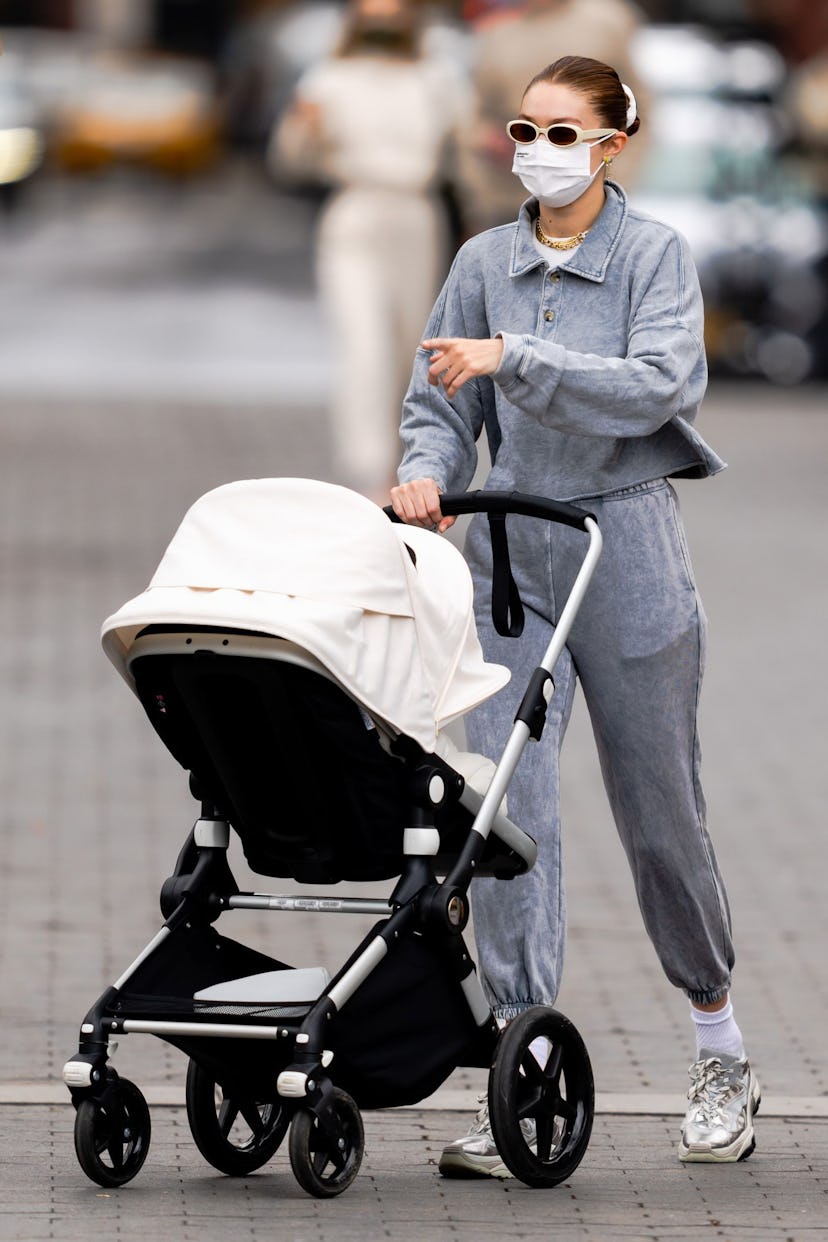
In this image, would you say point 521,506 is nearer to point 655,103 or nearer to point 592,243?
point 592,243

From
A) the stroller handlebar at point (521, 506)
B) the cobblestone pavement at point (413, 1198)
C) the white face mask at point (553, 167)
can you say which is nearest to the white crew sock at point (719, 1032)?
the cobblestone pavement at point (413, 1198)

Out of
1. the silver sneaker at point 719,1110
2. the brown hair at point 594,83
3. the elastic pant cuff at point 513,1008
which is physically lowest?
the silver sneaker at point 719,1110

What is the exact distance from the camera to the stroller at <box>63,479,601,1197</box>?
4758 mm

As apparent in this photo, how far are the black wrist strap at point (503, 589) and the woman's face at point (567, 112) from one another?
688 millimetres

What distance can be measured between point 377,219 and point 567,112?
7.61 meters

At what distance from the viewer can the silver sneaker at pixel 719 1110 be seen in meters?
5.38

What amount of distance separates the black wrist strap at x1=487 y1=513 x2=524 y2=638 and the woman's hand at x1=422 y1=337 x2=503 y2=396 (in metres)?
0.36

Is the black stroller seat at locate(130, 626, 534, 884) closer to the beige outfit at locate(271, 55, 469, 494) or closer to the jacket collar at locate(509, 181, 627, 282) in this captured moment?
the jacket collar at locate(509, 181, 627, 282)

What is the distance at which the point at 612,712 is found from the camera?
532 centimetres

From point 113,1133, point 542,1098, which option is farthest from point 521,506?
point 113,1133

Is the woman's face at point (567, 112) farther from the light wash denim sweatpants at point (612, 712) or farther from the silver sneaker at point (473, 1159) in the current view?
the silver sneaker at point (473, 1159)

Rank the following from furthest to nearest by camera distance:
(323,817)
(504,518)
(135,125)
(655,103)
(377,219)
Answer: (135,125) → (655,103) → (377,219) → (504,518) → (323,817)

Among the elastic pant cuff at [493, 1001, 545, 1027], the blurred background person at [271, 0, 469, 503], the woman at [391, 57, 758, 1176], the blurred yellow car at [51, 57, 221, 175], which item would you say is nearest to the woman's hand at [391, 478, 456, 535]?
the woman at [391, 57, 758, 1176]

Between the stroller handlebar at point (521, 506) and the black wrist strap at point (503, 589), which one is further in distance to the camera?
the black wrist strap at point (503, 589)
